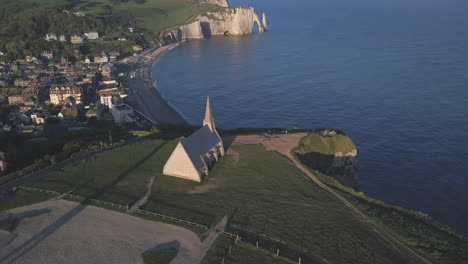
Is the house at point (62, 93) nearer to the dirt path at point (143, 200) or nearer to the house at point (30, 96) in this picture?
the house at point (30, 96)

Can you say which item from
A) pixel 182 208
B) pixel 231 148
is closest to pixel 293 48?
pixel 231 148

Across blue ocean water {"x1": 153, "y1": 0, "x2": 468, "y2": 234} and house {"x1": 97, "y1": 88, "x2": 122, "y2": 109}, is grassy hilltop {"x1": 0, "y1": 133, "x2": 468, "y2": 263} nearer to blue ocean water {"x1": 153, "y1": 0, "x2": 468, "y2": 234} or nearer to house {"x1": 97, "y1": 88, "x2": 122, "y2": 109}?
blue ocean water {"x1": 153, "y1": 0, "x2": 468, "y2": 234}

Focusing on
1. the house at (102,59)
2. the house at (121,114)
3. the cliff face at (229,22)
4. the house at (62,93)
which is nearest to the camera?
the house at (121,114)

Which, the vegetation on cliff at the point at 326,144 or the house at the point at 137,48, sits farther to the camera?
the house at the point at 137,48

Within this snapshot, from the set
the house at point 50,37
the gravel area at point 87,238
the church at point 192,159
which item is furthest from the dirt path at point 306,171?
the house at point 50,37

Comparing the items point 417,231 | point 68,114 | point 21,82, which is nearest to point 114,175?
point 417,231

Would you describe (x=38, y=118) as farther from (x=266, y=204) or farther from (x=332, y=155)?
(x=266, y=204)
